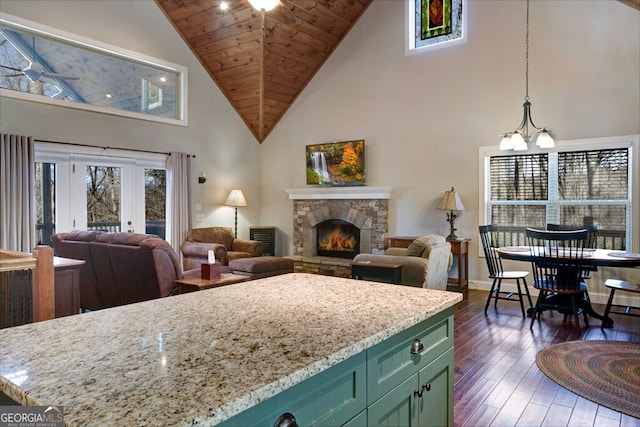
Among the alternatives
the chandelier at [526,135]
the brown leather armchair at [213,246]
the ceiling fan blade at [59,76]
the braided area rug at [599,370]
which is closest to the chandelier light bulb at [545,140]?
the chandelier at [526,135]

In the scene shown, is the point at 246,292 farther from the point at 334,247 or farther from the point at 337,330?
the point at 334,247

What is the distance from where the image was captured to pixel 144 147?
6.55 metres

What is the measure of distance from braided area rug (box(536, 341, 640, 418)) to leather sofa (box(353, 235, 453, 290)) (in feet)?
4.04

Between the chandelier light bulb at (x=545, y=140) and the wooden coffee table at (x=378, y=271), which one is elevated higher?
the chandelier light bulb at (x=545, y=140)

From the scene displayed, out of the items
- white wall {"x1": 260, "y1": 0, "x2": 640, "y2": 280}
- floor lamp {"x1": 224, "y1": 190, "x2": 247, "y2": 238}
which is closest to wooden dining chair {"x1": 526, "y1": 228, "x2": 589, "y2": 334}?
white wall {"x1": 260, "y1": 0, "x2": 640, "y2": 280}

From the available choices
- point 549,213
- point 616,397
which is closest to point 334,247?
point 549,213

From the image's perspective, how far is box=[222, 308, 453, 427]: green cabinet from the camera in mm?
1014

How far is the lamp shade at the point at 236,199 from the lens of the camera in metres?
7.62

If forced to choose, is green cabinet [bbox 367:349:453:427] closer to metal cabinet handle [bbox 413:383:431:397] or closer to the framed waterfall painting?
metal cabinet handle [bbox 413:383:431:397]

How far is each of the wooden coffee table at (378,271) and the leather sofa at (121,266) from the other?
188 centimetres

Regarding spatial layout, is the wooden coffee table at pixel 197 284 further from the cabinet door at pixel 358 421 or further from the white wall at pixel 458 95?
the white wall at pixel 458 95

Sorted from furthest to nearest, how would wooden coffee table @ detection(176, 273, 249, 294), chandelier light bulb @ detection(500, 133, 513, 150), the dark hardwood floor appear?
chandelier light bulb @ detection(500, 133, 513, 150), wooden coffee table @ detection(176, 273, 249, 294), the dark hardwood floor

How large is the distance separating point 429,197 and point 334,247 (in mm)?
2087

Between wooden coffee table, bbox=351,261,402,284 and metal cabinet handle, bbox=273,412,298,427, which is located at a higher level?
metal cabinet handle, bbox=273,412,298,427
